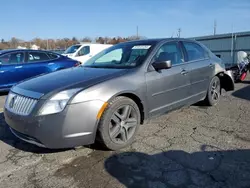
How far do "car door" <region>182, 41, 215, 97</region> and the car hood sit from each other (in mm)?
1699

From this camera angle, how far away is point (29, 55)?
7867 mm

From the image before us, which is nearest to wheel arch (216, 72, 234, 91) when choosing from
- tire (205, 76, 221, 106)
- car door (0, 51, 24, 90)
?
tire (205, 76, 221, 106)

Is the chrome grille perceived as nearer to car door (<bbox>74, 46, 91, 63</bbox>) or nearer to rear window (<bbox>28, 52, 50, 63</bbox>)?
rear window (<bbox>28, 52, 50, 63</bbox>)

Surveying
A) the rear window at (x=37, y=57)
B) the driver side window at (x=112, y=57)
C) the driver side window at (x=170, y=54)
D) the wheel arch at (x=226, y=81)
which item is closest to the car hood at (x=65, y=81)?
the driver side window at (x=112, y=57)

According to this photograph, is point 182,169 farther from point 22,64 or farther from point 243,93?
point 22,64

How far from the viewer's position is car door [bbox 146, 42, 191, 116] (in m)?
3.80

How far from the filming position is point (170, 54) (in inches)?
171

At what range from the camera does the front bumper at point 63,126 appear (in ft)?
9.34

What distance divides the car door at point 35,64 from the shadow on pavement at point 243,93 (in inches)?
228

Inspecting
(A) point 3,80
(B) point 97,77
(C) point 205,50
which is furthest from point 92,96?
(A) point 3,80

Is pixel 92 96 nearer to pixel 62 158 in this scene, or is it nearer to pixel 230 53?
pixel 62 158

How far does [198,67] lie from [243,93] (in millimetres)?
2914

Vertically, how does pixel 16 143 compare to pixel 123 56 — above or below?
below

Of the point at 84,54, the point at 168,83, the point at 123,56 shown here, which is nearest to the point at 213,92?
the point at 168,83
